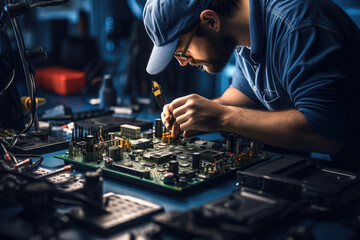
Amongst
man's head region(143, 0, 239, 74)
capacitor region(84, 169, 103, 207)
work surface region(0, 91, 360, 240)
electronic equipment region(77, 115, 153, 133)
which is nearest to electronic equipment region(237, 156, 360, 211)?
work surface region(0, 91, 360, 240)

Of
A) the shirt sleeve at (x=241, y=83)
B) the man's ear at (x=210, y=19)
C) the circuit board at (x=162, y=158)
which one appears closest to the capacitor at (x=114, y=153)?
the circuit board at (x=162, y=158)

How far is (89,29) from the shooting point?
4.61 m

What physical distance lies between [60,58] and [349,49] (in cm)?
317

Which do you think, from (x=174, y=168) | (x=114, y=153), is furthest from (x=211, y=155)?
(x=114, y=153)

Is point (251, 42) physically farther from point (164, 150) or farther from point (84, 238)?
point (84, 238)

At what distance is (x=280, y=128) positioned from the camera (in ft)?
4.24

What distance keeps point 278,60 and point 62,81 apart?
2.09m

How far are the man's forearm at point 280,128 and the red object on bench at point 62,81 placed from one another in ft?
6.59

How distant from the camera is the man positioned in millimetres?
1226

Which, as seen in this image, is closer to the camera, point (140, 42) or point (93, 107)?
point (93, 107)

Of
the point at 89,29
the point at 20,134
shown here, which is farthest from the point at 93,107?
the point at 89,29

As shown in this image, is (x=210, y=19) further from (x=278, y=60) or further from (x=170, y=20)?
(x=278, y=60)

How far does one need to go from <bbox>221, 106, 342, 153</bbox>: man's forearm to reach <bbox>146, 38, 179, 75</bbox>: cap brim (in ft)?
0.91

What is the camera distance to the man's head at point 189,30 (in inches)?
54.9
